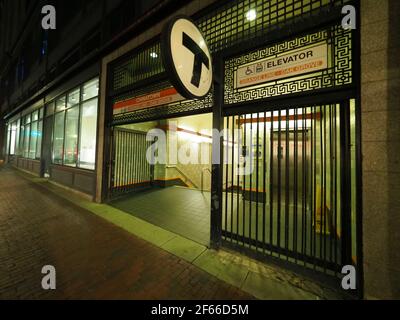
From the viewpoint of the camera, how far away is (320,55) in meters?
2.48

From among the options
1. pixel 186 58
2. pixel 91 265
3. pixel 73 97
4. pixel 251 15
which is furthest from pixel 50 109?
pixel 251 15

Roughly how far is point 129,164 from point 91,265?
4963 millimetres

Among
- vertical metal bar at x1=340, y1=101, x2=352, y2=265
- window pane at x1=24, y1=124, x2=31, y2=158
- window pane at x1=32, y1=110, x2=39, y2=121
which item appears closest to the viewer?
vertical metal bar at x1=340, y1=101, x2=352, y2=265

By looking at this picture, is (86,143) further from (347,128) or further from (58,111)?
(347,128)

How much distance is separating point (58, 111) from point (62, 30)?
4.60m

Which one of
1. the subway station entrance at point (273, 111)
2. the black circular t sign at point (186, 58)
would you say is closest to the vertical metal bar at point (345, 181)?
the subway station entrance at point (273, 111)

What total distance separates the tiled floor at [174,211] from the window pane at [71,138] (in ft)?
11.3

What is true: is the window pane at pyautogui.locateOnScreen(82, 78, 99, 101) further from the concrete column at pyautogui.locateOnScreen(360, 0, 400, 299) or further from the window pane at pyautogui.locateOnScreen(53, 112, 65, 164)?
the concrete column at pyautogui.locateOnScreen(360, 0, 400, 299)

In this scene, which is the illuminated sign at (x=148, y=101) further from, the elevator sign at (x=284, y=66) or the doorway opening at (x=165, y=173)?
the elevator sign at (x=284, y=66)

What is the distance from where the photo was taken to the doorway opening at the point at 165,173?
477cm

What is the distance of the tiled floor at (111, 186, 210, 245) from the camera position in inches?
157

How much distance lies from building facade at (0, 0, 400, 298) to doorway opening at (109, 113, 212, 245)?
8cm

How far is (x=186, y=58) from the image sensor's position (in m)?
2.54

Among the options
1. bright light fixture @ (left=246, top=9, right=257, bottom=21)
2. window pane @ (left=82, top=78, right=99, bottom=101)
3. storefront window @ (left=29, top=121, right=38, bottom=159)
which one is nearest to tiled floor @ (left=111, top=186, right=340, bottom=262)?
bright light fixture @ (left=246, top=9, right=257, bottom=21)
